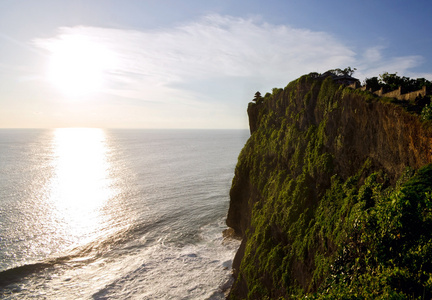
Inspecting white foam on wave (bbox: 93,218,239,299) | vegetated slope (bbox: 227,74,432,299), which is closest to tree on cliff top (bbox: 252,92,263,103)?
vegetated slope (bbox: 227,74,432,299)

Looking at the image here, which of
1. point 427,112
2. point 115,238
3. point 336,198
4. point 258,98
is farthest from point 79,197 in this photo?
point 427,112

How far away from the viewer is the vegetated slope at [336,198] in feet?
39.1

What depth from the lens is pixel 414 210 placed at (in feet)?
39.3

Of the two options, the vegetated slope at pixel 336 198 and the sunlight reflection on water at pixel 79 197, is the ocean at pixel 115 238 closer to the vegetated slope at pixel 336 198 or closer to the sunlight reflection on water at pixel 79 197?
the sunlight reflection on water at pixel 79 197

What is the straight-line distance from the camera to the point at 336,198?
826 inches

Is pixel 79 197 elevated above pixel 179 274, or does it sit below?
above

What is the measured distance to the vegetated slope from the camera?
11922mm

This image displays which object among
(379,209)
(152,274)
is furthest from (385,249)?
(152,274)

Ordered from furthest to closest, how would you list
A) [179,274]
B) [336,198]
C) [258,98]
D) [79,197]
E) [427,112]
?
[79,197], [258,98], [179,274], [336,198], [427,112]

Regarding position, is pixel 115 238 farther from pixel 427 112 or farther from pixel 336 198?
pixel 427 112

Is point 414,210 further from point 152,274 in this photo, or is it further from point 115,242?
point 115,242

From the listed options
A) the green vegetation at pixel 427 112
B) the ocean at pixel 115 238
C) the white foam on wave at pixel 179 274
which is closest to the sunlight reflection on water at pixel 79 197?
the ocean at pixel 115 238

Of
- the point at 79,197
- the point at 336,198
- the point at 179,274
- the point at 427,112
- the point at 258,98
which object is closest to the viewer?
the point at 427,112

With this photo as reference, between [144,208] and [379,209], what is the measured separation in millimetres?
47358
